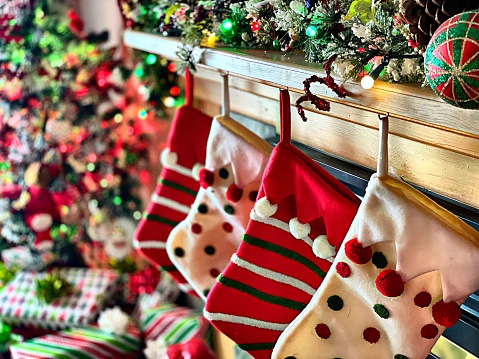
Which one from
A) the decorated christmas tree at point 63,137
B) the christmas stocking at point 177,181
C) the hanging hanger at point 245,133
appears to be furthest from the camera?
the decorated christmas tree at point 63,137

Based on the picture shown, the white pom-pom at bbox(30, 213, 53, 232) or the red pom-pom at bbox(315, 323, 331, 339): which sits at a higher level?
the red pom-pom at bbox(315, 323, 331, 339)

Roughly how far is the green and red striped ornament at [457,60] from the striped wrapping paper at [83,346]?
5.28 feet

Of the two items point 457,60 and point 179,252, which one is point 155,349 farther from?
point 457,60

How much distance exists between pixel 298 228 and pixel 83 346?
3.96 ft

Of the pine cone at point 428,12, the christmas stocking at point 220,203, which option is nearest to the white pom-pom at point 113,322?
the christmas stocking at point 220,203

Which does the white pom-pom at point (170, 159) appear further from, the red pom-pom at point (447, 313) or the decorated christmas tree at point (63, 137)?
the red pom-pom at point (447, 313)

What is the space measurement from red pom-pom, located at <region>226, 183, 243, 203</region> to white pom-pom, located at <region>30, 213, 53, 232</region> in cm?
136

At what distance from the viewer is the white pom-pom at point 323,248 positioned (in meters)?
1.02

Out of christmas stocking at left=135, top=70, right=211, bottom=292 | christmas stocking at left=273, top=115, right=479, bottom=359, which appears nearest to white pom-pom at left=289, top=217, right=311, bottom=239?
christmas stocking at left=273, top=115, right=479, bottom=359

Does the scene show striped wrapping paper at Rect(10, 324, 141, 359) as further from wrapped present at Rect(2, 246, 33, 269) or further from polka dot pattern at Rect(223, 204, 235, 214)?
polka dot pattern at Rect(223, 204, 235, 214)

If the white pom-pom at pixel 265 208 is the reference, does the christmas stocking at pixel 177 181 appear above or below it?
below

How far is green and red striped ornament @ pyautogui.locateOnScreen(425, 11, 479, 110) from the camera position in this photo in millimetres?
628

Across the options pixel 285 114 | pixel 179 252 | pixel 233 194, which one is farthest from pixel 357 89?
pixel 179 252

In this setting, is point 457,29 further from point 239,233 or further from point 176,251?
point 176,251
